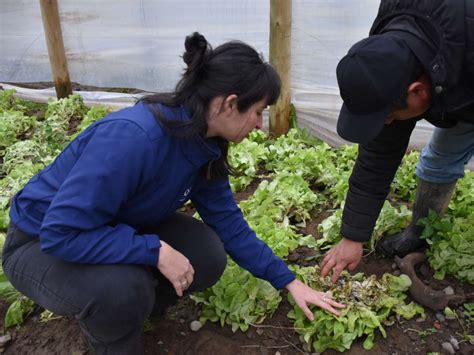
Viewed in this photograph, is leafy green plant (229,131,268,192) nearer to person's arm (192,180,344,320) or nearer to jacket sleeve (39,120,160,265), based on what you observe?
person's arm (192,180,344,320)

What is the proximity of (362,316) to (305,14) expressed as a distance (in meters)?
2.88

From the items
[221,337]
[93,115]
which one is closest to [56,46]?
[93,115]

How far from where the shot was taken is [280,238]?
2.64 meters

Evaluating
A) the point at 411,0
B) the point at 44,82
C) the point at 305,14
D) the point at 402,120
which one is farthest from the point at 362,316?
the point at 44,82

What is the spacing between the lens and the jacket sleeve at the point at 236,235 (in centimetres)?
209

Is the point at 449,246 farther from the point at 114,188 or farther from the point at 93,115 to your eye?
the point at 93,115

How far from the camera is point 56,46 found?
546 cm

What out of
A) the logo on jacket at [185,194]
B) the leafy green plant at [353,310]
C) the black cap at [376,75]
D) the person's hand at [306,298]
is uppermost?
the black cap at [376,75]

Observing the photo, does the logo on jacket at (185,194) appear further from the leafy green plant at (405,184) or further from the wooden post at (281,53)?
the wooden post at (281,53)

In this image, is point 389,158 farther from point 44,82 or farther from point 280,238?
point 44,82

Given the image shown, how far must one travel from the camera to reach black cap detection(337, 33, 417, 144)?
1526 millimetres

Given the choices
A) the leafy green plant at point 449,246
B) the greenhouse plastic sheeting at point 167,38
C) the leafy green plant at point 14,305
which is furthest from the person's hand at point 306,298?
the greenhouse plastic sheeting at point 167,38

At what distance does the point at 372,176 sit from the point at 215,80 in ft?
3.11

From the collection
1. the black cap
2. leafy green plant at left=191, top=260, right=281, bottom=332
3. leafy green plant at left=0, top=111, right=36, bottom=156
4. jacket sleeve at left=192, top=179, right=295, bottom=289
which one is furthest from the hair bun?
leafy green plant at left=0, top=111, right=36, bottom=156
